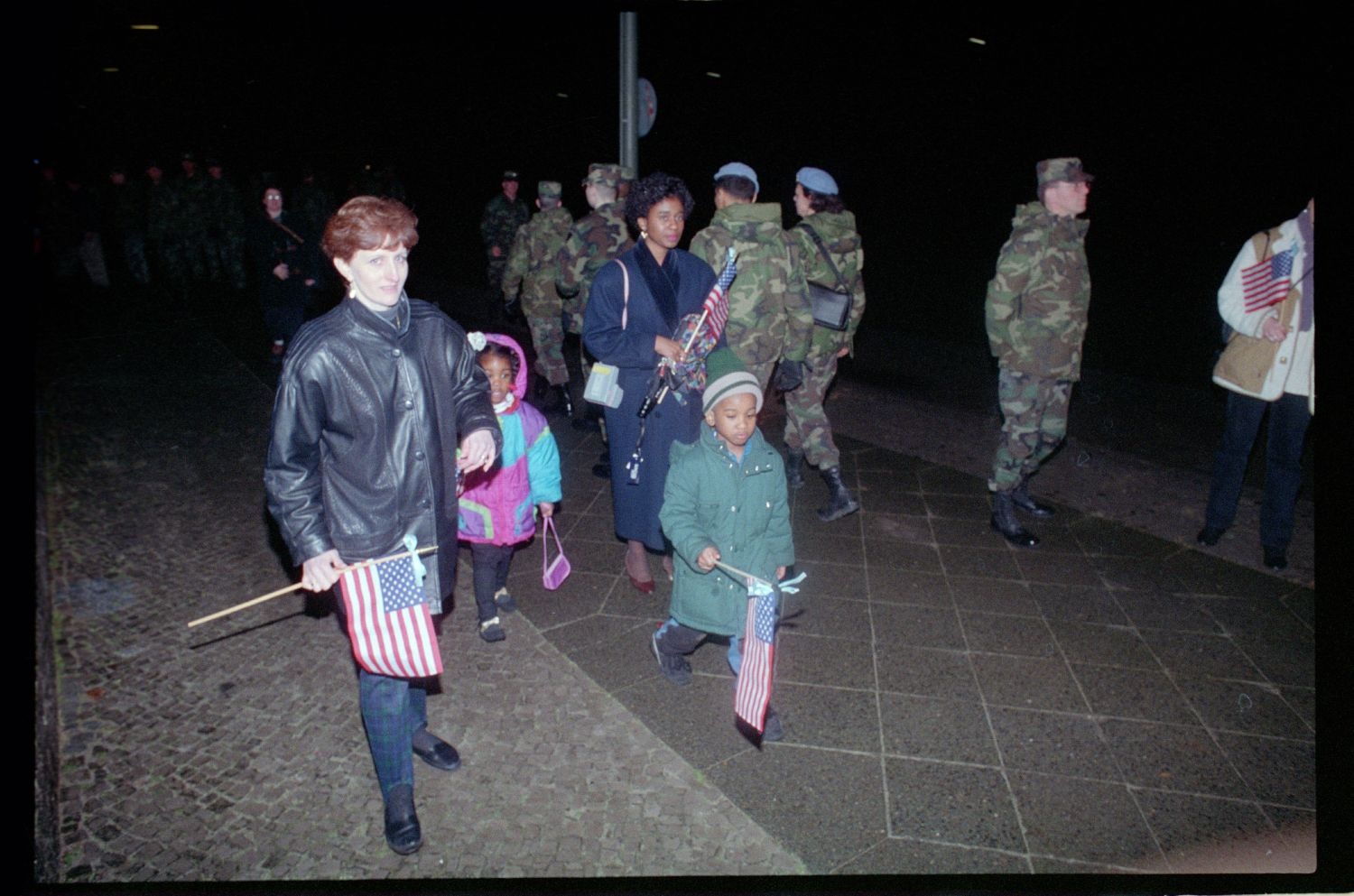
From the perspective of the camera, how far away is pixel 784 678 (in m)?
4.10

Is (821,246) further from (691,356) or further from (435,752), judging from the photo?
(435,752)

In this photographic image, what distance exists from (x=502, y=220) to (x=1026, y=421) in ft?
24.8

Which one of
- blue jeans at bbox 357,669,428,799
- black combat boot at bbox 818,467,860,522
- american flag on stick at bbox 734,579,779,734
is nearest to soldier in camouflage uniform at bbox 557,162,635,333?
black combat boot at bbox 818,467,860,522

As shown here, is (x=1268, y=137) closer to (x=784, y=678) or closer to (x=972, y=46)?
(x=972, y=46)

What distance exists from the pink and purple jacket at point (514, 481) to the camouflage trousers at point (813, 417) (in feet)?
7.43

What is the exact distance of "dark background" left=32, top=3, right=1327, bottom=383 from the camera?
49.6 feet

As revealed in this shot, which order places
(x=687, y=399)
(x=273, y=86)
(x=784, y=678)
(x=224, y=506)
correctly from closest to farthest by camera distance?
1. (x=784, y=678)
2. (x=687, y=399)
3. (x=224, y=506)
4. (x=273, y=86)

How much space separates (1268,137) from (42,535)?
1984 cm

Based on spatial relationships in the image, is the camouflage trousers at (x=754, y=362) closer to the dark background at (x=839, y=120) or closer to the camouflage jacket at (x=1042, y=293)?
the camouflage jacket at (x=1042, y=293)

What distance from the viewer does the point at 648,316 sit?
433cm

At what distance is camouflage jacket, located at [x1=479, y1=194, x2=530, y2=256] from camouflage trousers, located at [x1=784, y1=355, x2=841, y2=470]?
612cm

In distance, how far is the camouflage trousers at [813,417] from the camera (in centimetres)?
590

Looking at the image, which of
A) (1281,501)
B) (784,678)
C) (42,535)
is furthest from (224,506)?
(1281,501)

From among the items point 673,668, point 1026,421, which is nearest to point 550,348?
point 1026,421
